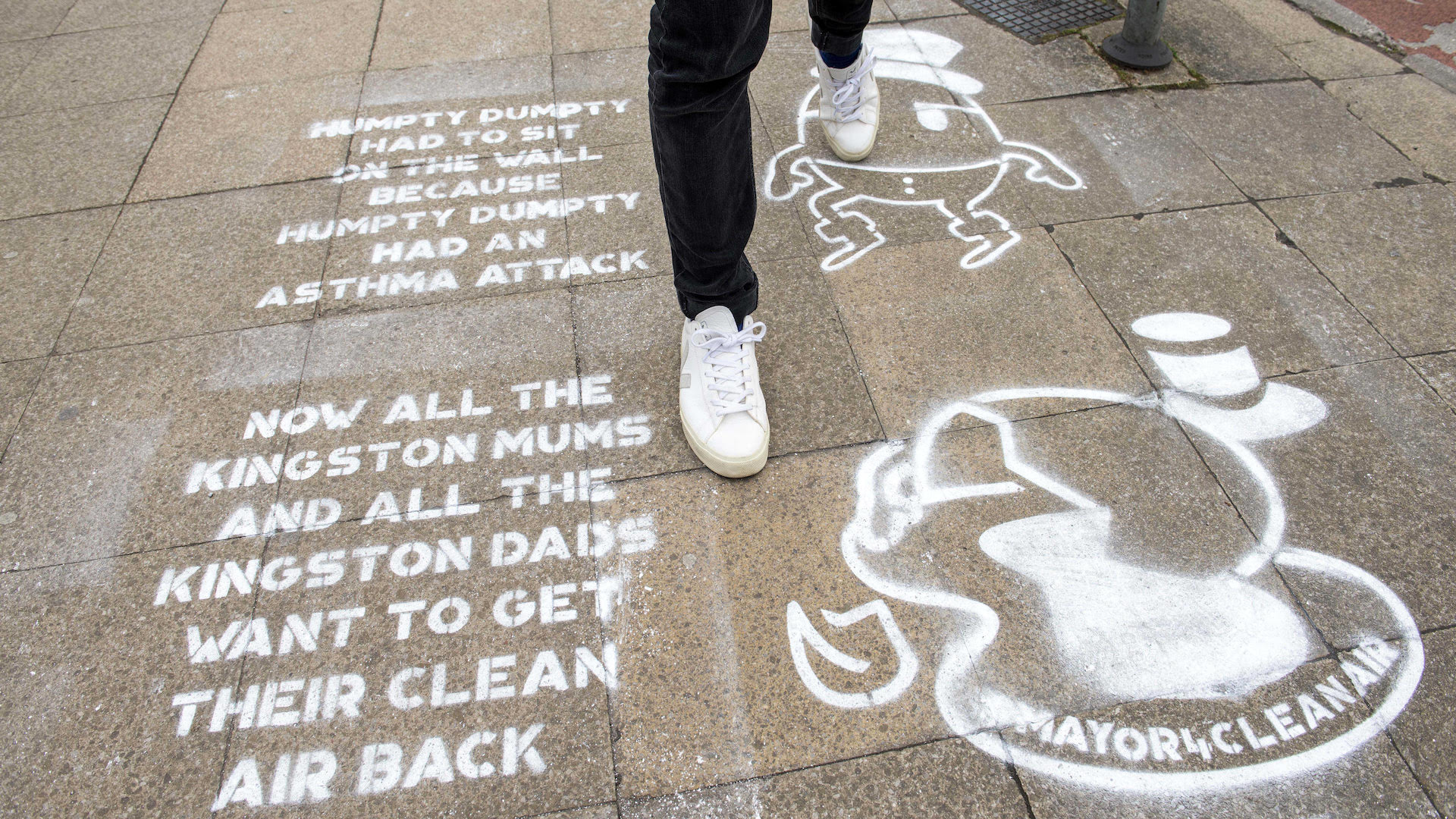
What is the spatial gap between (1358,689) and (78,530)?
11.0ft

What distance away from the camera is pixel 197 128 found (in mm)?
3705

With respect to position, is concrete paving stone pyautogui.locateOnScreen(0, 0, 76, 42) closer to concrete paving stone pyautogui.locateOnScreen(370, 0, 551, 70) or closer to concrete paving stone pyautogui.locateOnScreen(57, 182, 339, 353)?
concrete paving stone pyautogui.locateOnScreen(370, 0, 551, 70)

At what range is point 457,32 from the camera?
4.26 meters

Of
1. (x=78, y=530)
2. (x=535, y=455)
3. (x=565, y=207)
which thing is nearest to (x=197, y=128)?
(x=565, y=207)

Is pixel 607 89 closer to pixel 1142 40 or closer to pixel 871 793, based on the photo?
pixel 1142 40

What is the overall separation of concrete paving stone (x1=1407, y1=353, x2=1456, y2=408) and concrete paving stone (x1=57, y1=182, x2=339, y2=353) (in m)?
3.65

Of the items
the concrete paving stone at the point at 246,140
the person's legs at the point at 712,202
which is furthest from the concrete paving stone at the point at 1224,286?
the concrete paving stone at the point at 246,140

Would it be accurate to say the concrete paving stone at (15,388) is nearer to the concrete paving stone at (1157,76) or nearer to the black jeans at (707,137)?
the black jeans at (707,137)

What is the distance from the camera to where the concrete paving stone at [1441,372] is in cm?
246

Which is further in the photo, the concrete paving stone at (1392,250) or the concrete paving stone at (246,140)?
the concrete paving stone at (246,140)

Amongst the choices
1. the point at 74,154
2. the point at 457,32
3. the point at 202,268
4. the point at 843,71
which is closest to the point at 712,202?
the point at 843,71

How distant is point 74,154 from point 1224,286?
4.74 metres

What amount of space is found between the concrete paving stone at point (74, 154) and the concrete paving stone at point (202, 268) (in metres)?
0.32

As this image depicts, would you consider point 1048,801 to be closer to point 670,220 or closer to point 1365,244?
point 670,220
